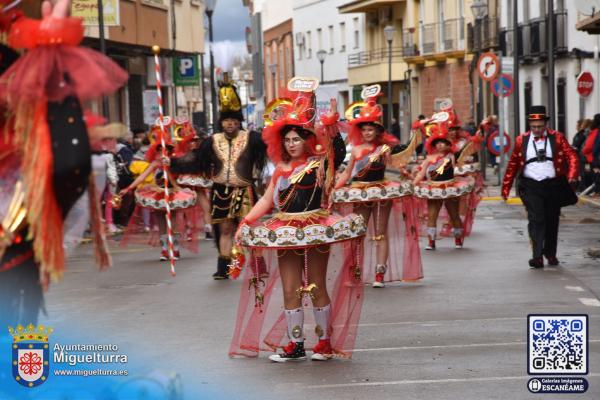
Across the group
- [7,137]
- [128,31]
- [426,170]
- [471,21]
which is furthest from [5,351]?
[471,21]

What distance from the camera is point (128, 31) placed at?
109ft

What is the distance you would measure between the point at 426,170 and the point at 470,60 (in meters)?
38.9

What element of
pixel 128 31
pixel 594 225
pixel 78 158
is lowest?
pixel 594 225

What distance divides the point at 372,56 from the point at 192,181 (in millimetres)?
51572

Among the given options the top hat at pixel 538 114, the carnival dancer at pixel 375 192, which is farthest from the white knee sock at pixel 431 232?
the carnival dancer at pixel 375 192

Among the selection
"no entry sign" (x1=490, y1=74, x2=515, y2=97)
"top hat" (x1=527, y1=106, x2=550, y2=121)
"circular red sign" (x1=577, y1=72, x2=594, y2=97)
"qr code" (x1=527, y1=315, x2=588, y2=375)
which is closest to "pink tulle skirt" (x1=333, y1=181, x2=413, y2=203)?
"top hat" (x1=527, y1=106, x2=550, y2=121)

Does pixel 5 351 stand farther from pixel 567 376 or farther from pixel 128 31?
pixel 128 31

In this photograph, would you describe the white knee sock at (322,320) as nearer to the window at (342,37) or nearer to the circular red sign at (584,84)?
the circular red sign at (584,84)

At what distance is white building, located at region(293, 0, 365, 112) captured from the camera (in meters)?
74.9

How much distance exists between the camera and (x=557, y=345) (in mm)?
7727

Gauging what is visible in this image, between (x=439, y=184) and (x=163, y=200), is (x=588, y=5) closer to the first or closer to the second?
(x=439, y=184)

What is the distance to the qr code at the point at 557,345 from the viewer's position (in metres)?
7.56

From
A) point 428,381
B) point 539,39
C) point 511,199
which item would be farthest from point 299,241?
point 539,39

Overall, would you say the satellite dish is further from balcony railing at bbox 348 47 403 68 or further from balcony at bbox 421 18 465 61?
balcony railing at bbox 348 47 403 68
